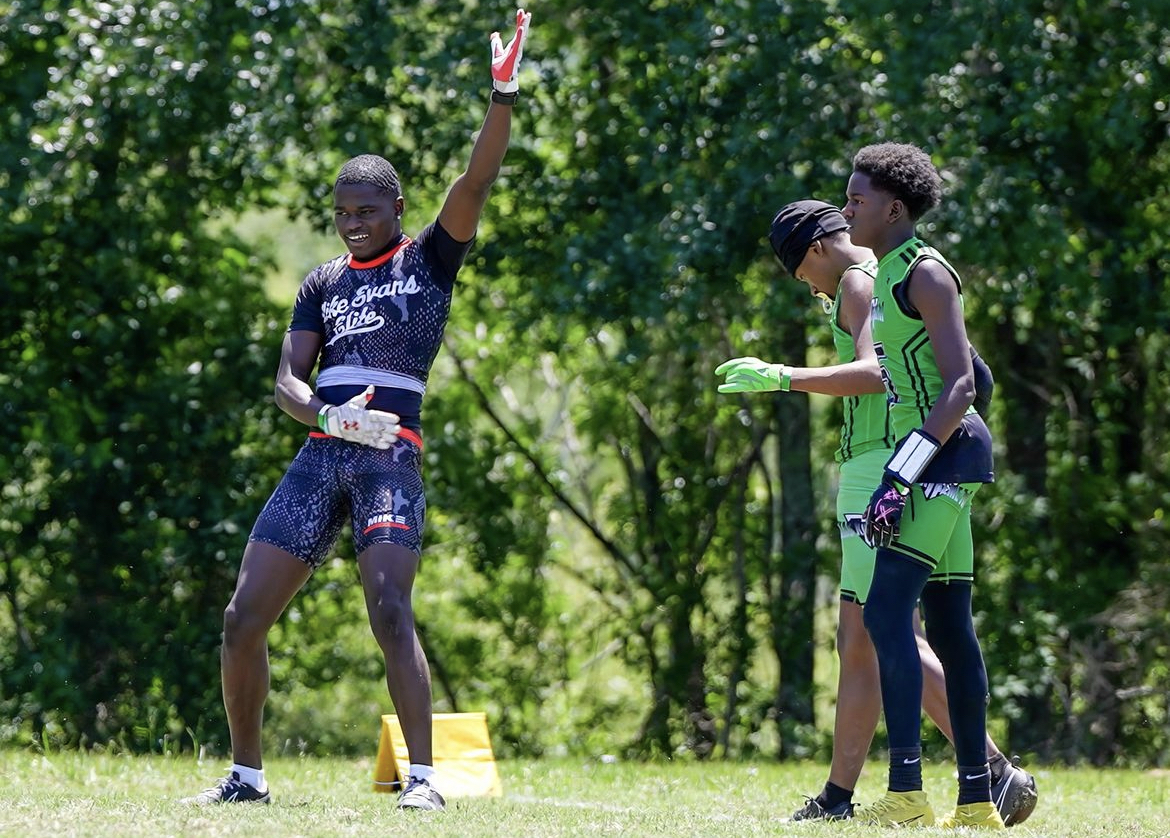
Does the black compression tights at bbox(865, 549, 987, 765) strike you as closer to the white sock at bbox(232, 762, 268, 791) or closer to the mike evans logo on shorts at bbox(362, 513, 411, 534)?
the mike evans logo on shorts at bbox(362, 513, 411, 534)

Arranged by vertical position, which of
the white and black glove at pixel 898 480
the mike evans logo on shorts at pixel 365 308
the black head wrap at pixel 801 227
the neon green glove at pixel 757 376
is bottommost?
the white and black glove at pixel 898 480

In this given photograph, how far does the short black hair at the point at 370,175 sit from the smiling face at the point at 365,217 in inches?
0.7

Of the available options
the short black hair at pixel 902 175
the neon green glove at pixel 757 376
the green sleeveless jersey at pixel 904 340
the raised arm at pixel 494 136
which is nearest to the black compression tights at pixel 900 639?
the green sleeveless jersey at pixel 904 340

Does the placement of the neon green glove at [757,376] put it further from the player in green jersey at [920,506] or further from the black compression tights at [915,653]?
the black compression tights at [915,653]

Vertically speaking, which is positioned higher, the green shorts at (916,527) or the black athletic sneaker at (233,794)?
the green shorts at (916,527)

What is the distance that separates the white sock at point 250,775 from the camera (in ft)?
17.8

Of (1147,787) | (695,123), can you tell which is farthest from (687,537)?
(1147,787)

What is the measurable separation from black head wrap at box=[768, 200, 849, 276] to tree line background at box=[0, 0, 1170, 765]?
4.11 m

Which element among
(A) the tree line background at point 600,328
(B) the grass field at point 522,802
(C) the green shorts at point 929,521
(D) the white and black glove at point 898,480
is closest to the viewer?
(B) the grass field at point 522,802

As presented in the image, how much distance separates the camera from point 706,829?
4801mm

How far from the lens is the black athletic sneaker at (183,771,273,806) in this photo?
5309 millimetres

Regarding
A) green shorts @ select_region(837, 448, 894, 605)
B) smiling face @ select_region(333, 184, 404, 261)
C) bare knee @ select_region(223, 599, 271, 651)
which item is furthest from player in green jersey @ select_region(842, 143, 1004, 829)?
bare knee @ select_region(223, 599, 271, 651)

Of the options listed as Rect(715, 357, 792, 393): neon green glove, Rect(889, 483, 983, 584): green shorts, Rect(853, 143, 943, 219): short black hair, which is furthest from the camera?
Rect(715, 357, 792, 393): neon green glove

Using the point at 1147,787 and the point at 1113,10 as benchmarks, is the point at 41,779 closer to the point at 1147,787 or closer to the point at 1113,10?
the point at 1147,787
